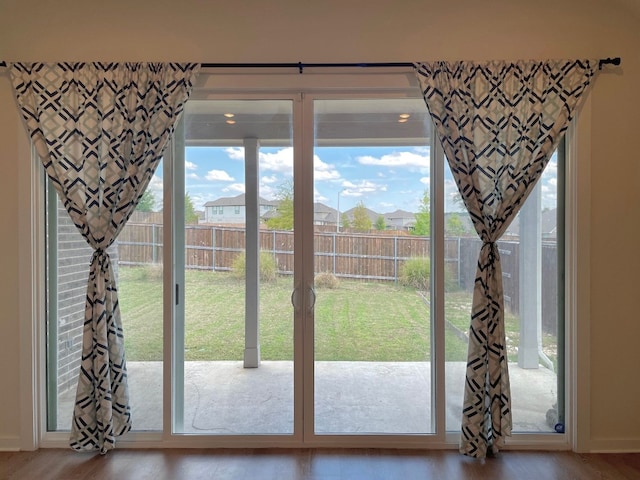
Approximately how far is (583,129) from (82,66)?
3020 millimetres

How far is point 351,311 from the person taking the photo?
2.50m

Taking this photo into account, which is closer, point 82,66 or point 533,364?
point 82,66

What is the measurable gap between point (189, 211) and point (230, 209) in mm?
260

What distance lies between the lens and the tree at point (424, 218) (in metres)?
2.47

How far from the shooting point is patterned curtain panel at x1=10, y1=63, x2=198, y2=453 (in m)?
2.28

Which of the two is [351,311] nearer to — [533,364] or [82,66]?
[533,364]

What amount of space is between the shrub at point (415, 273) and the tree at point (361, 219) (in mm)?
348

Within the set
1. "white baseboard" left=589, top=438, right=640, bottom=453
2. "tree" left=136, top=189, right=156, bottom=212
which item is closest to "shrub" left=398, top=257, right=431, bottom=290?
"white baseboard" left=589, top=438, right=640, bottom=453

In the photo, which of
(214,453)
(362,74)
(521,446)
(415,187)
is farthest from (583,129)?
(214,453)

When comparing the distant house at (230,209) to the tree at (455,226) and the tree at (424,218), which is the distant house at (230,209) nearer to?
the tree at (424,218)

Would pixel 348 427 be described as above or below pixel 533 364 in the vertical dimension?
below

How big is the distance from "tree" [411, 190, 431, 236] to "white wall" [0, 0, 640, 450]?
87cm

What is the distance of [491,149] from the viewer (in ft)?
7.47

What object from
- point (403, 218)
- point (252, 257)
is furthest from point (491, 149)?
point (252, 257)
